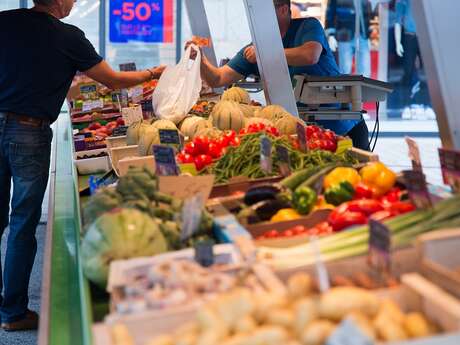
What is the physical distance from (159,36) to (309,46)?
8048 mm

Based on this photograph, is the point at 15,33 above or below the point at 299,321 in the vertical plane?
above

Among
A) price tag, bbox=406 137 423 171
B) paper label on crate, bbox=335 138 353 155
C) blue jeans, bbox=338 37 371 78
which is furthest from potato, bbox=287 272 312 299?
blue jeans, bbox=338 37 371 78

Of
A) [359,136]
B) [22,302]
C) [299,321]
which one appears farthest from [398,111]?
[299,321]

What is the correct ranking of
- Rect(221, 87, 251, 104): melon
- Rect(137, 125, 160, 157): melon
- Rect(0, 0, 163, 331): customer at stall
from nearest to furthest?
Rect(137, 125, 160, 157): melon
Rect(0, 0, 163, 331): customer at stall
Rect(221, 87, 251, 104): melon

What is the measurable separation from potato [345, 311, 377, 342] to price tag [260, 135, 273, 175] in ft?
4.72

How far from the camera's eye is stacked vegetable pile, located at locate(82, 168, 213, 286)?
176cm

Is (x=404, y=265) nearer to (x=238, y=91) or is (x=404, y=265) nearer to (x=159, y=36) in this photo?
(x=238, y=91)

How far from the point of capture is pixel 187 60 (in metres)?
3.95

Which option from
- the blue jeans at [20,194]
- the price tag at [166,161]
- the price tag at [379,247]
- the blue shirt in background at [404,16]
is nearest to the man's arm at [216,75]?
the blue jeans at [20,194]

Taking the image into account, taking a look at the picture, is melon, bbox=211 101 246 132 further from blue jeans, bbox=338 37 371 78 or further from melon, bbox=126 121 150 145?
blue jeans, bbox=338 37 371 78

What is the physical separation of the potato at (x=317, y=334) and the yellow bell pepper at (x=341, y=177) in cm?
125

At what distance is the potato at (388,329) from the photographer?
120cm

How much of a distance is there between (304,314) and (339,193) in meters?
1.13

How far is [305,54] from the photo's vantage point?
15.1 ft
